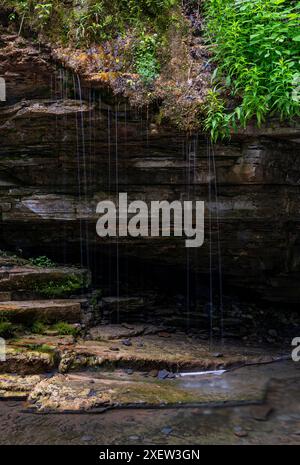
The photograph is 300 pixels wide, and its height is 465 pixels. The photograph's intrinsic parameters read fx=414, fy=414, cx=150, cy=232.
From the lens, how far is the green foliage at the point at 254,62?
510cm

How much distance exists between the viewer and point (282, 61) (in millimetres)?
5008

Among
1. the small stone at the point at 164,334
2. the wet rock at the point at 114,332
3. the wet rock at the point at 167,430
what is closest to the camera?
the wet rock at the point at 167,430

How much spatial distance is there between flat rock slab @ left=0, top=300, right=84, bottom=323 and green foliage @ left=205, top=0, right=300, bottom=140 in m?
3.28

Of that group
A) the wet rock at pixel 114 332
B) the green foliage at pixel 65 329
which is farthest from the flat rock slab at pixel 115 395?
the wet rock at pixel 114 332

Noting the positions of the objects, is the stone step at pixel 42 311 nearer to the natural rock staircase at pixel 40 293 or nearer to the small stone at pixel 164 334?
the natural rock staircase at pixel 40 293

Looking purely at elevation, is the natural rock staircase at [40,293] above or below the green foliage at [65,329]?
above

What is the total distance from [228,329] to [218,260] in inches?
49.4

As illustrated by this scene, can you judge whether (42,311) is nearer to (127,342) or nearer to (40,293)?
(40,293)

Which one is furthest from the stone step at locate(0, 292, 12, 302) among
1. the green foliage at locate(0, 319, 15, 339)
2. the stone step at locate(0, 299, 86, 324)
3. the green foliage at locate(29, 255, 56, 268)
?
the green foliage at locate(29, 255, 56, 268)

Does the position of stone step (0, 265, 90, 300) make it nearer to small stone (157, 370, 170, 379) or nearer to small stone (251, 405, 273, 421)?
small stone (157, 370, 170, 379)

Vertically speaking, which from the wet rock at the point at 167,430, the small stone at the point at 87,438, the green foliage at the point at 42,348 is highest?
the small stone at the point at 87,438

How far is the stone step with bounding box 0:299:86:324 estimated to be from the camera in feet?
19.2
